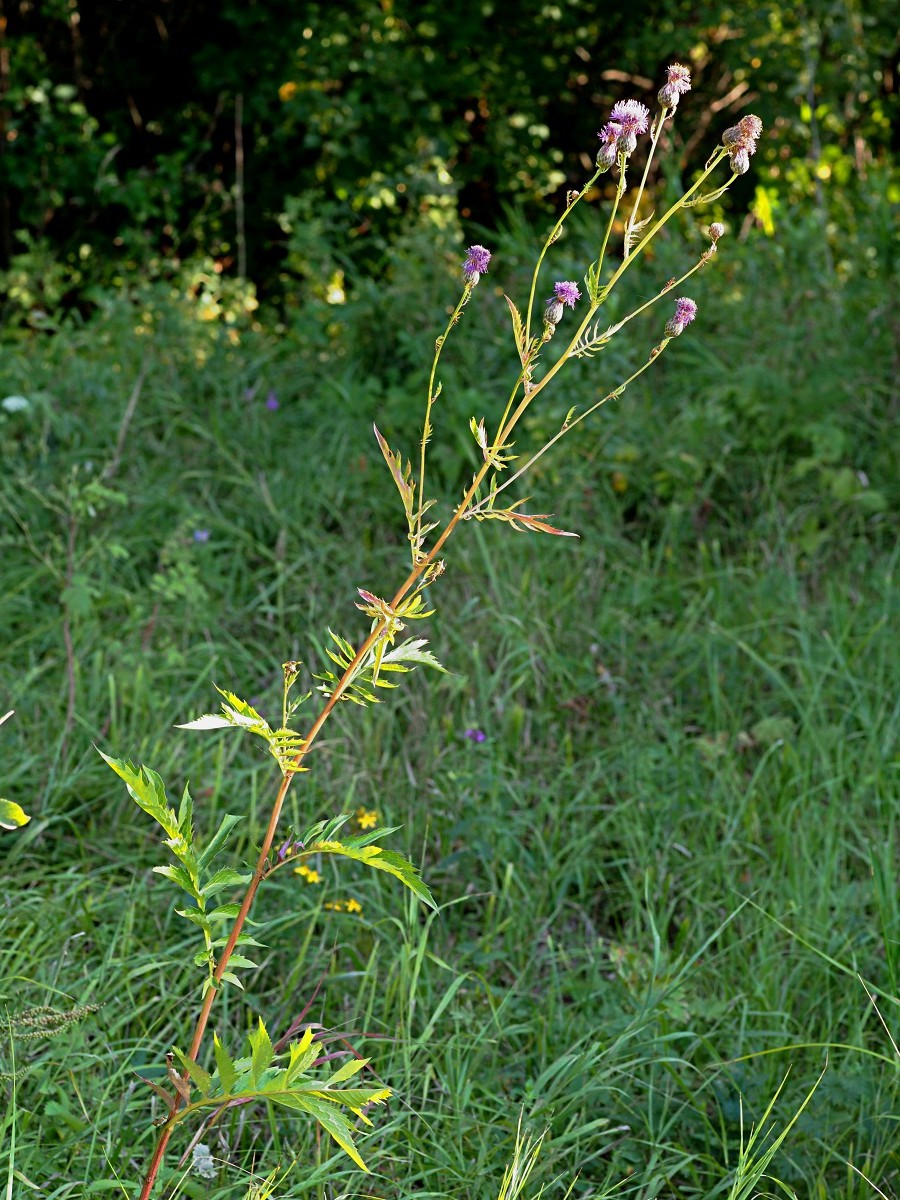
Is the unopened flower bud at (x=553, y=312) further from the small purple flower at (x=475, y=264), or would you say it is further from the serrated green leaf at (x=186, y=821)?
the serrated green leaf at (x=186, y=821)

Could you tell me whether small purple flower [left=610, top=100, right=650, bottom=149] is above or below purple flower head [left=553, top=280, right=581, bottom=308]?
above

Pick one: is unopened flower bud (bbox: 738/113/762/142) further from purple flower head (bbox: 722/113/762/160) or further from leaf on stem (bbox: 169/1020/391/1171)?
leaf on stem (bbox: 169/1020/391/1171)

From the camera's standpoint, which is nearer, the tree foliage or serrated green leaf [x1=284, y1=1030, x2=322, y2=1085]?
serrated green leaf [x1=284, y1=1030, x2=322, y2=1085]

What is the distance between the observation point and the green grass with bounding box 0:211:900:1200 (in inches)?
68.6

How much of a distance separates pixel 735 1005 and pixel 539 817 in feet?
1.82

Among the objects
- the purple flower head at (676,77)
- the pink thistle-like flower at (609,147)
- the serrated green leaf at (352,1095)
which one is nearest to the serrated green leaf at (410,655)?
the serrated green leaf at (352,1095)

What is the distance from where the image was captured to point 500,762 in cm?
247

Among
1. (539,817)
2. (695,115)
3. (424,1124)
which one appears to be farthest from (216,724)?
(695,115)

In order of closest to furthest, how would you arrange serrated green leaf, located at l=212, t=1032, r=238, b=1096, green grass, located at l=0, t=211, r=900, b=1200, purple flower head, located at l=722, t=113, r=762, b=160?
serrated green leaf, located at l=212, t=1032, r=238, b=1096 → purple flower head, located at l=722, t=113, r=762, b=160 → green grass, located at l=0, t=211, r=900, b=1200

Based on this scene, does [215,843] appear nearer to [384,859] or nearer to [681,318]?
[384,859]

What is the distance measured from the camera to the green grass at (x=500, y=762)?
1743 millimetres

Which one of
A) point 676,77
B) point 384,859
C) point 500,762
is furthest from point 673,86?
point 500,762

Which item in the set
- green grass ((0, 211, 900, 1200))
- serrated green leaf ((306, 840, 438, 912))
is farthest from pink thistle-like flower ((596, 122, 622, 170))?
green grass ((0, 211, 900, 1200))

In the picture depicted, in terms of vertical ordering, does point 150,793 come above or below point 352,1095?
above
